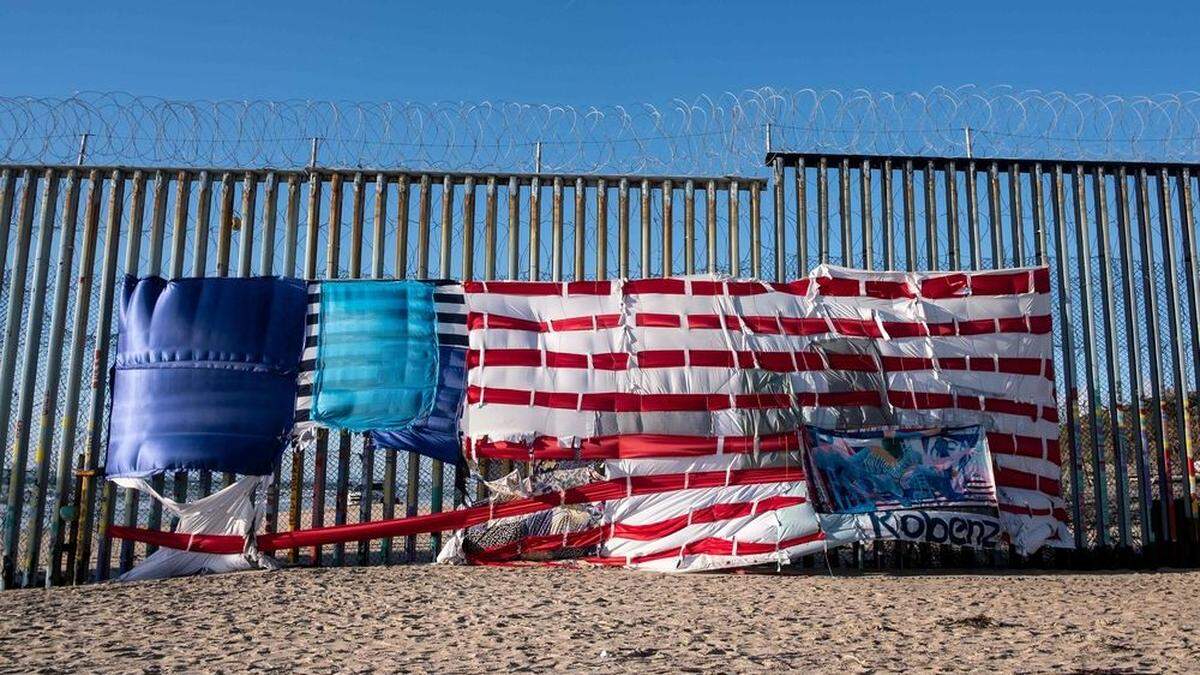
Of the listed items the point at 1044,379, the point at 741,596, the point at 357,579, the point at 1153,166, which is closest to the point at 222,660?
the point at 357,579

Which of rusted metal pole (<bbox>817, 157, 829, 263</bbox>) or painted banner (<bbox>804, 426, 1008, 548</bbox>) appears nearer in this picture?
painted banner (<bbox>804, 426, 1008, 548</bbox>)

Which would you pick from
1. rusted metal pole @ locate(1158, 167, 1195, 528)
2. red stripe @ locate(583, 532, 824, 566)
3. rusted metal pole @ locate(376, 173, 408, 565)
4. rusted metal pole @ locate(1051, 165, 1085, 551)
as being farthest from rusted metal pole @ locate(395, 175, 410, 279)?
rusted metal pole @ locate(1158, 167, 1195, 528)

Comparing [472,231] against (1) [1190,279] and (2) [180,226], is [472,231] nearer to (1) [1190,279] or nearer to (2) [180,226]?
(2) [180,226]

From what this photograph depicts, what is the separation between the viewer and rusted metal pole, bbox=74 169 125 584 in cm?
958

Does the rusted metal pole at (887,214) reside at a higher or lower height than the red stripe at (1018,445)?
higher

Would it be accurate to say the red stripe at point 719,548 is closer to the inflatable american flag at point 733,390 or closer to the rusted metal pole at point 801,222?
the inflatable american flag at point 733,390

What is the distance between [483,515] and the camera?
375 inches

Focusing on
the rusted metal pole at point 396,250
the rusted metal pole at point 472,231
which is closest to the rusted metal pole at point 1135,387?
the rusted metal pole at point 472,231

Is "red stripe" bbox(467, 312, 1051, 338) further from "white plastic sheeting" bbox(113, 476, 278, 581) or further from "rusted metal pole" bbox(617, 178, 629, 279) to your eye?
"white plastic sheeting" bbox(113, 476, 278, 581)

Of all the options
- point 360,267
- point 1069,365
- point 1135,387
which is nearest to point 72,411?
point 360,267

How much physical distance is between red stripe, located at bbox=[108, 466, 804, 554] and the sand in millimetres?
352

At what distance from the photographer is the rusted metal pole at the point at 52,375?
31.6 ft

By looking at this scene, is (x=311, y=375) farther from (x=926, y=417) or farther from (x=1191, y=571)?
(x=1191, y=571)

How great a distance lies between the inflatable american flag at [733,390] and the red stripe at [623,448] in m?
0.01
